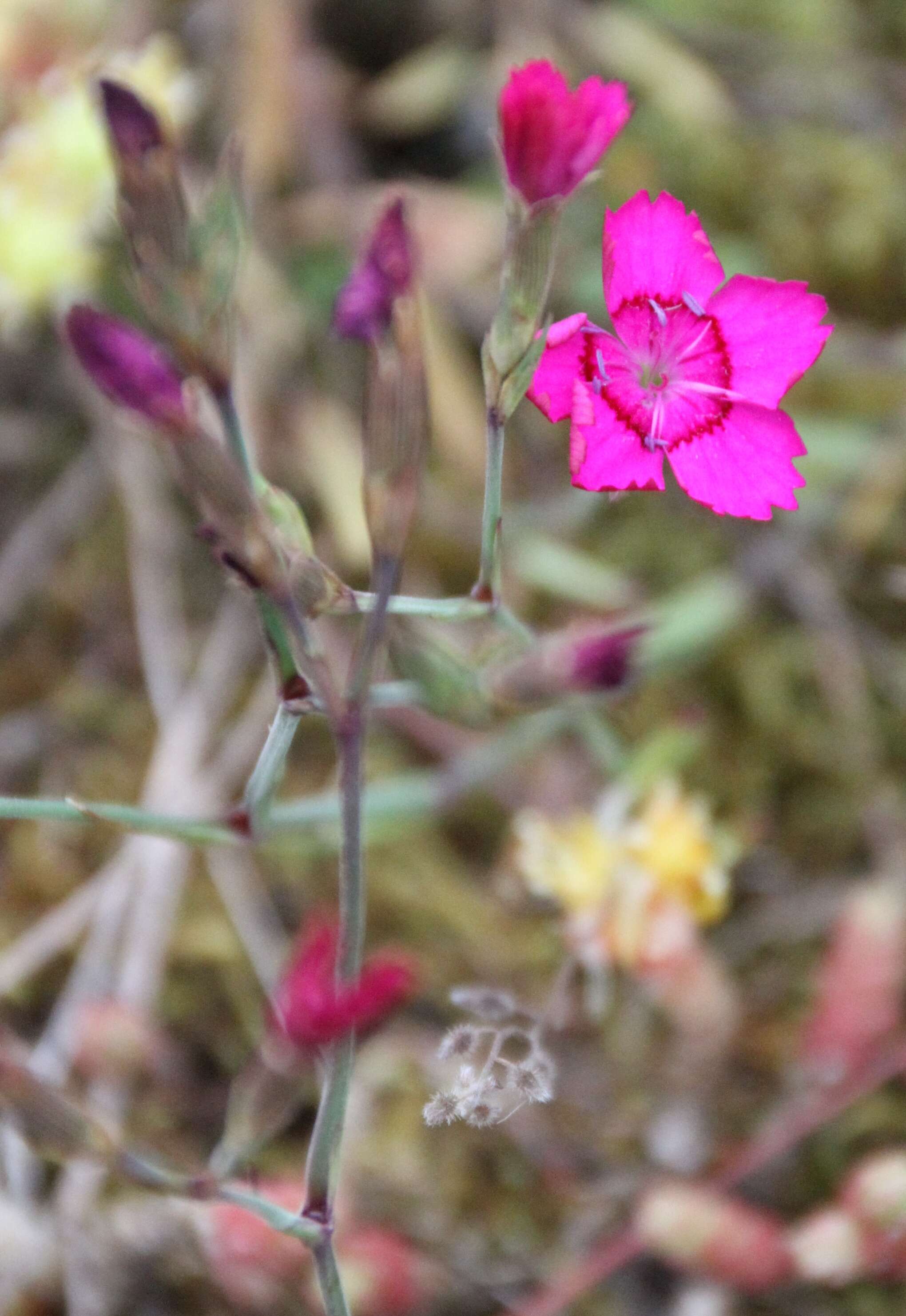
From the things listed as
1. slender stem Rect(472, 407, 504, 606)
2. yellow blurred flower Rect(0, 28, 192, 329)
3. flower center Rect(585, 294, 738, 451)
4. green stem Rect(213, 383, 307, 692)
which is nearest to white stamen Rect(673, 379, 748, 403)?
flower center Rect(585, 294, 738, 451)

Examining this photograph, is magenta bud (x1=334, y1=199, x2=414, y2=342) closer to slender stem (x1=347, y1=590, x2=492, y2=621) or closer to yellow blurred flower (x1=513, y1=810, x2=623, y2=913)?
slender stem (x1=347, y1=590, x2=492, y2=621)

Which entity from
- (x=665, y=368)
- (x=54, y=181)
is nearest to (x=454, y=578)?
(x=54, y=181)

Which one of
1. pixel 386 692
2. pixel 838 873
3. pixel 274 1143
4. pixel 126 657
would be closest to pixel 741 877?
pixel 838 873

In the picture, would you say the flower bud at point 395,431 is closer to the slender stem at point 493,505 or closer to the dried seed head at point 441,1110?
the slender stem at point 493,505

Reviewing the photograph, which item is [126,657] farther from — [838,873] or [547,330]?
[547,330]

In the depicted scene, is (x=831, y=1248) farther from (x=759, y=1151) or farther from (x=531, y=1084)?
(x=531, y=1084)

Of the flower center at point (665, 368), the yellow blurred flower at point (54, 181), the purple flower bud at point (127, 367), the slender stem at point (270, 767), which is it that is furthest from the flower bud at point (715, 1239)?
the yellow blurred flower at point (54, 181)

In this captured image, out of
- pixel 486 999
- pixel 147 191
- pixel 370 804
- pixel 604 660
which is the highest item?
pixel 147 191
